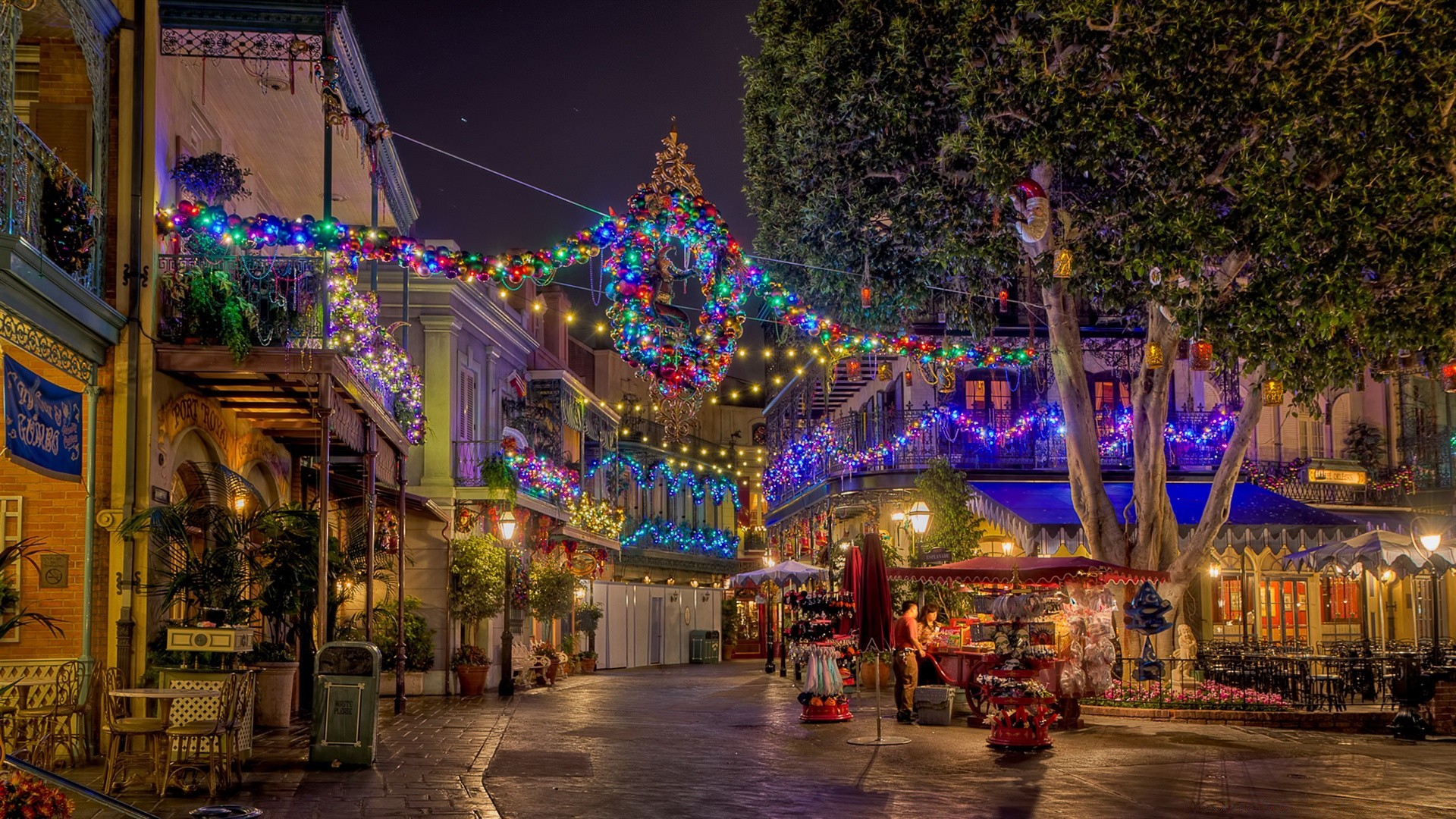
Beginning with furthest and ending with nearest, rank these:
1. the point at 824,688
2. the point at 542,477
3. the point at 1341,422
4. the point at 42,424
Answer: the point at 1341,422, the point at 542,477, the point at 824,688, the point at 42,424

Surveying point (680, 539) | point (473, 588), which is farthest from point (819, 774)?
point (680, 539)

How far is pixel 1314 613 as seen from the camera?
1181 inches

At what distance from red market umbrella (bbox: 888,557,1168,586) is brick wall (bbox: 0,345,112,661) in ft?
31.4

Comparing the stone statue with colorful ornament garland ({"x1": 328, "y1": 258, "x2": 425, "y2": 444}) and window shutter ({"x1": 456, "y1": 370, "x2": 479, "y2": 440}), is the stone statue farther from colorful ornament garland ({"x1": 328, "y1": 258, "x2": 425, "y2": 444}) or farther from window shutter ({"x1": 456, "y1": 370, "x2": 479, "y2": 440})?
window shutter ({"x1": 456, "y1": 370, "x2": 479, "y2": 440})


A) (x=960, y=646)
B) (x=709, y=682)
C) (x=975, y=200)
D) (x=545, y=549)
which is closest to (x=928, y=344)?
(x=975, y=200)

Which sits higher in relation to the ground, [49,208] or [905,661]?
[49,208]

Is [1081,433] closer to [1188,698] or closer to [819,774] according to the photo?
[1188,698]

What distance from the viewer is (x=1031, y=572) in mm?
18516

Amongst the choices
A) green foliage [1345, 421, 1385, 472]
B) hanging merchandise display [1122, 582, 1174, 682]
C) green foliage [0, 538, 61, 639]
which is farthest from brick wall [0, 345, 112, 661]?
green foliage [1345, 421, 1385, 472]

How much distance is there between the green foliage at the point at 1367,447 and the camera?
3097 centimetres

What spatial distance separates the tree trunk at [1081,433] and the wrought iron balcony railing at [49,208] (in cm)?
1284

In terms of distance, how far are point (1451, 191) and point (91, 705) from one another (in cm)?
1459

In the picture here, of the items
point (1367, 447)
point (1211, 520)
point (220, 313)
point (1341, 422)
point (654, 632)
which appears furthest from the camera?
point (654, 632)

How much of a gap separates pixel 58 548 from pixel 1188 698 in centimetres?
1418
